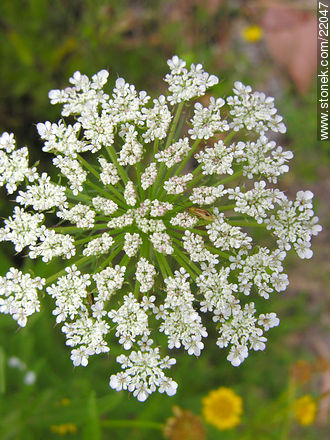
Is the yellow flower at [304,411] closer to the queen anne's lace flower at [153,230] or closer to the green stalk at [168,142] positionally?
the queen anne's lace flower at [153,230]

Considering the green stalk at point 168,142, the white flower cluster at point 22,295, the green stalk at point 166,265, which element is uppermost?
the green stalk at point 168,142

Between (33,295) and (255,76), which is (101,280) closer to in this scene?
(33,295)

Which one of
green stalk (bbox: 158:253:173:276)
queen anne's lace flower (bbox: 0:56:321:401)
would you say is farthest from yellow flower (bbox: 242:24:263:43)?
green stalk (bbox: 158:253:173:276)

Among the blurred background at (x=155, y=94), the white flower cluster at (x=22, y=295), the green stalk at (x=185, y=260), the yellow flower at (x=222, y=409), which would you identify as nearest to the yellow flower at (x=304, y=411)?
the blurred background at (x=155, y=94)

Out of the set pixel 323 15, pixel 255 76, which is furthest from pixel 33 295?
pixel 323 15

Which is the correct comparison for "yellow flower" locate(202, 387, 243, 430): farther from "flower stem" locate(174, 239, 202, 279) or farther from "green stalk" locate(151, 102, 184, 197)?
"green stalk" locate(151, 102, 184, 197)
